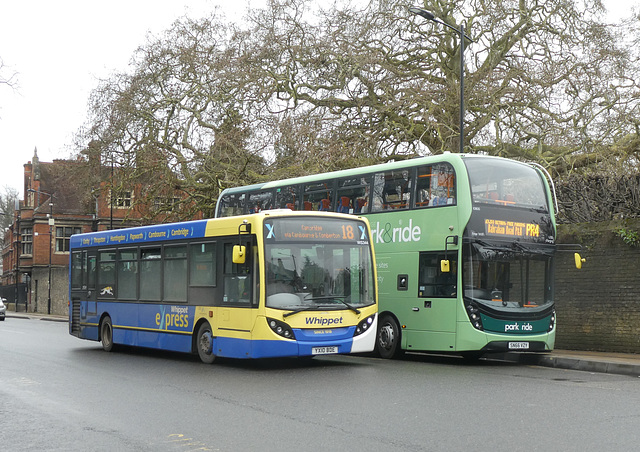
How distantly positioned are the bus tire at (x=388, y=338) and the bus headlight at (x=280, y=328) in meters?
4.02

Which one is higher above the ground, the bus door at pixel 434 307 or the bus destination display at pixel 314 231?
the bus destination display at pixel 314 231

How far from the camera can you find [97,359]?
17.6 meters

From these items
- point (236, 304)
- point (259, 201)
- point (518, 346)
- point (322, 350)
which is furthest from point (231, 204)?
point (518, 346)

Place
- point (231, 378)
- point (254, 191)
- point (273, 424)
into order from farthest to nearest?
point (254, 191) → point (231, 378) → point (273, 424)

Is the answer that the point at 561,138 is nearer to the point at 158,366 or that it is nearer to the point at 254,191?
the point at 254,191

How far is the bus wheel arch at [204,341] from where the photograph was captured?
624 inches

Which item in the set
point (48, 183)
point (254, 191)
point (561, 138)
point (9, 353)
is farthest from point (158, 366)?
point (48, 183)

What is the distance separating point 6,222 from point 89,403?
337ft

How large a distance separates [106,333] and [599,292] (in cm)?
1220

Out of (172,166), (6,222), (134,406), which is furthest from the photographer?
(6,222)

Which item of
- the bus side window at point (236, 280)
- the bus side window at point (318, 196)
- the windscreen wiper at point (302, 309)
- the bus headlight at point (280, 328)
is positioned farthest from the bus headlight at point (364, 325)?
the bus side window at point (318, 196)

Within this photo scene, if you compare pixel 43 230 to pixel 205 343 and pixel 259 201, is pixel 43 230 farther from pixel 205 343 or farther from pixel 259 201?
pixel 205 343

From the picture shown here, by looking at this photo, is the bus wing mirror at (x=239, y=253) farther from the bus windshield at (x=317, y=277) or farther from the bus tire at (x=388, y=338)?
the bus tire at (x=388, y=338)

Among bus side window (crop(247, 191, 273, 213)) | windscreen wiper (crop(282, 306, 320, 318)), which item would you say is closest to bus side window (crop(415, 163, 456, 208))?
→ windscreen wiper (crop(282, 306, 320, 318))
